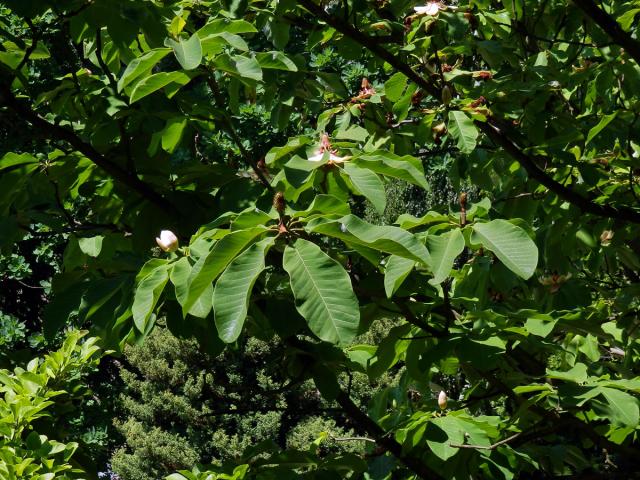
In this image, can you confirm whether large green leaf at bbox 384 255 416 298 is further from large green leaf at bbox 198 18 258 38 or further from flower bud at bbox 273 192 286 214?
large green leaf at bbox 198 18 258 38

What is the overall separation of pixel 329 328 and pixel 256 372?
6.07 meters

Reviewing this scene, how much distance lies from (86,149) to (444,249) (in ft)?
2.68

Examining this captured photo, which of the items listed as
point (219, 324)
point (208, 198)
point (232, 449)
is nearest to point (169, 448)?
point (232, 449)

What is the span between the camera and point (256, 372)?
7.04 metres

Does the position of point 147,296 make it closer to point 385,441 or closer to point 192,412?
point 385,441

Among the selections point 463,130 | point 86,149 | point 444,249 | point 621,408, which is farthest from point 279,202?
point 463,130

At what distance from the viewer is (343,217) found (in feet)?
3.79

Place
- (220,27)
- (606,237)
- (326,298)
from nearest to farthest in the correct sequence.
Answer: (326,298) < (220,27) < (606,237)

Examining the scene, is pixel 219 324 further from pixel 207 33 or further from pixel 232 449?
pixel 232 449

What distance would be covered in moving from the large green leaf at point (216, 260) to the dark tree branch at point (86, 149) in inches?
27.4

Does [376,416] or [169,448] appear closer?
[376,416]

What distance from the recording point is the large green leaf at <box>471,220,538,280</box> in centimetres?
136

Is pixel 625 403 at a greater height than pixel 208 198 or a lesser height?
lesser

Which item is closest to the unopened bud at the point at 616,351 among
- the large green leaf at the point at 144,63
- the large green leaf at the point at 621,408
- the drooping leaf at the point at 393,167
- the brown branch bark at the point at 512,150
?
the brown branch bark at the point at 512,150
